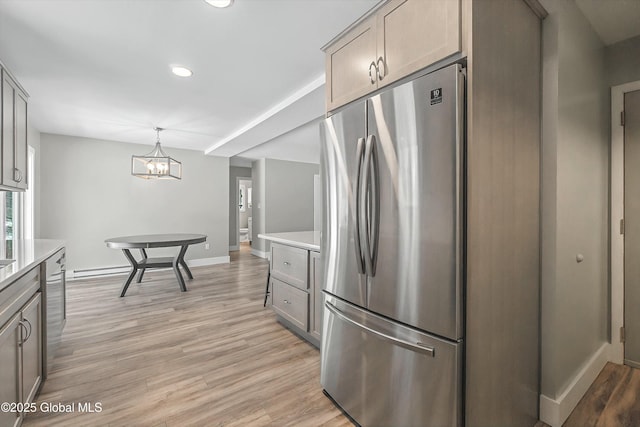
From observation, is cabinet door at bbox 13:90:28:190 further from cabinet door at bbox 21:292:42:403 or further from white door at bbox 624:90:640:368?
white door at bbox 624:90:640:368

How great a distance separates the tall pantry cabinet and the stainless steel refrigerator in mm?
71

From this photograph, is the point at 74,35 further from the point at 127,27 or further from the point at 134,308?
the point at 134,308

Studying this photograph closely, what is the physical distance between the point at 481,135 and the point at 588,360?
6.41 ft

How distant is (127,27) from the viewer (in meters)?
1.99

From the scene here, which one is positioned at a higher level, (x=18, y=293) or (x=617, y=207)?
Answer: (x=617, y=207)

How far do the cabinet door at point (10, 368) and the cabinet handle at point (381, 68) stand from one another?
2.17m

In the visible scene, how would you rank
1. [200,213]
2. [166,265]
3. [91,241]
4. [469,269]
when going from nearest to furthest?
1. [469,269]
2. [166,265]
3. [91,241]
4. [200,213]

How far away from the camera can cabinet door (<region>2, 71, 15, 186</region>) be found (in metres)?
2.21

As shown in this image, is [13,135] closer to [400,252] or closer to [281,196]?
[400,252]

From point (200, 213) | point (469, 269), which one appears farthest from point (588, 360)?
point (200, 213)

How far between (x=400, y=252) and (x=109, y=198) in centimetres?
570

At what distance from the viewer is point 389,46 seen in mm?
1498

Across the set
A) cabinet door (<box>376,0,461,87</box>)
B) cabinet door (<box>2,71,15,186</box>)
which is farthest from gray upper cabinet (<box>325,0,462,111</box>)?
cabinet door (<box>2,71,15,186</box>)

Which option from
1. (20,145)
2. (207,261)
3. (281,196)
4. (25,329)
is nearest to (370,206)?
(25,329)
